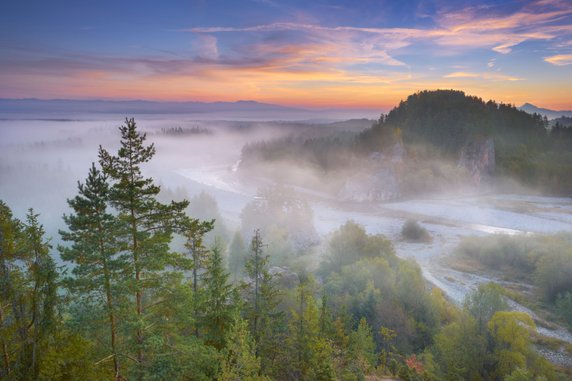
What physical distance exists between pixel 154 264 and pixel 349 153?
134 meters

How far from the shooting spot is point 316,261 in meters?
59.7

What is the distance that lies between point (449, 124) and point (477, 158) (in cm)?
1948

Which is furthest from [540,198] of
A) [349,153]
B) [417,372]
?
[417,372]

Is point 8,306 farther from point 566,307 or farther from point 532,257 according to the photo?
point 532,257

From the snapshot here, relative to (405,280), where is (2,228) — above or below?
above

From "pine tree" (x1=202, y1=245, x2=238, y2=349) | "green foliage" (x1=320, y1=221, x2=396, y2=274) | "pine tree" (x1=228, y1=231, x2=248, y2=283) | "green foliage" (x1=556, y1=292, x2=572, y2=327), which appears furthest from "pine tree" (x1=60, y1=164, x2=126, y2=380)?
"green foliage" (x1=556, y1=292, x2=572, y2=327)

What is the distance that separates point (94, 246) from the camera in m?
11.7

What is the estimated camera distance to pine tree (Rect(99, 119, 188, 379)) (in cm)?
1205

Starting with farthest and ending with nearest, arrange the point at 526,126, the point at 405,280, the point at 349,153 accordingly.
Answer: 1. the point at 526,126
2. the point at 349,153
3. the point at 405,280

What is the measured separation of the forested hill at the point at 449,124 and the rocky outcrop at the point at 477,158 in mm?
2284

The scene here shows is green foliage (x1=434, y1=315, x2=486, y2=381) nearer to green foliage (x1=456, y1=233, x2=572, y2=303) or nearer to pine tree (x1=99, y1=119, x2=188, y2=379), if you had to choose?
green foliage (x1=456, y1=233, x2=572, y2=303)

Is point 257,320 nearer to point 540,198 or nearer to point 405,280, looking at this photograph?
point 405,280

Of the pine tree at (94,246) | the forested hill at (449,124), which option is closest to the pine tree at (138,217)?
the pine tree at (94,246)

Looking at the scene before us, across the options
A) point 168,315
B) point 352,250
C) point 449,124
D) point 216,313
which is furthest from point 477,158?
point 168,315
